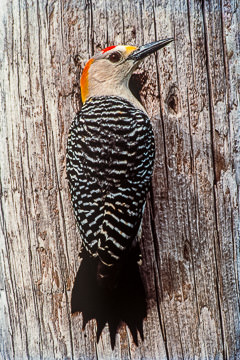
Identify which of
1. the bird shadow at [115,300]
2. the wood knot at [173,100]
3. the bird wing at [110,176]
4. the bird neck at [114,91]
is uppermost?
the bird neck at [114,91]

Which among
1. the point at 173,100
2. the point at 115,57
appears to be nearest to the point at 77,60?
the point at 115,57

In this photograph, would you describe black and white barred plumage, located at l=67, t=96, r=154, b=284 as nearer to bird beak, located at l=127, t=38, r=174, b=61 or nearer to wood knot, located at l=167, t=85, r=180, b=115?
wood knot, located at l=167, t=85, r=180, b=115

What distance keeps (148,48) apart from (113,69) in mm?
254

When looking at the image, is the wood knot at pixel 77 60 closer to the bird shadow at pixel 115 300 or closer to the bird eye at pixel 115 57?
the bird eye at pixel 115 57

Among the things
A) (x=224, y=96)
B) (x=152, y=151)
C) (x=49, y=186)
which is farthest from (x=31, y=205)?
(x=224, y=96)

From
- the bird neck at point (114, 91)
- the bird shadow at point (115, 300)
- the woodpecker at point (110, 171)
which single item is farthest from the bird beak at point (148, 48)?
the bird shadow at point (115, 300)

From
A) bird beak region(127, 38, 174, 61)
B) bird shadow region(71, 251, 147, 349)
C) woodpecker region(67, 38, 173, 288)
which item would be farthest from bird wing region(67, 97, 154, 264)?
bird beak region(127, 38, 174, 61)

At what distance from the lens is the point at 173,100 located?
2.22 m

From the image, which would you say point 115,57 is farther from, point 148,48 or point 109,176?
point 109,176

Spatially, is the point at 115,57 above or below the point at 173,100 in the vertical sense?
above

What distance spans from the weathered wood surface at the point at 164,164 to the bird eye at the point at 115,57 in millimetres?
64

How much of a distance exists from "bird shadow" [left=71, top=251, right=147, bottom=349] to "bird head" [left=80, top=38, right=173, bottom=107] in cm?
90

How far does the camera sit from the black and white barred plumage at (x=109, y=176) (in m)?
2.17

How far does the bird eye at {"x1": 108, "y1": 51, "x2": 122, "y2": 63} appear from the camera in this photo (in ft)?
7.44
